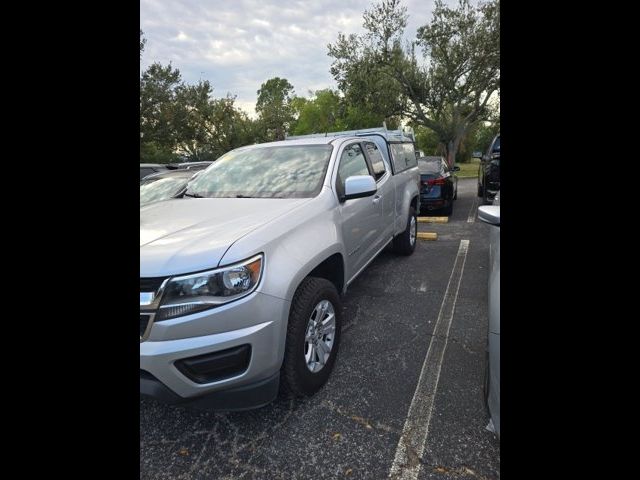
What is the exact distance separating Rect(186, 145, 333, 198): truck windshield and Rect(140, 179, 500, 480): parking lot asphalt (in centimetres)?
138

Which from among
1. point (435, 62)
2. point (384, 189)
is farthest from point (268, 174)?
point (435, 62)

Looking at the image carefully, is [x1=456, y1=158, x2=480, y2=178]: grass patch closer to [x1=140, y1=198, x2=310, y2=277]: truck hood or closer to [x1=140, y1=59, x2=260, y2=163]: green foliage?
[x1=140, y1=59, x2=260, y2=163]: green foliage

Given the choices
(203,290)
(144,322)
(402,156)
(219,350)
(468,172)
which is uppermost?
(468,172)

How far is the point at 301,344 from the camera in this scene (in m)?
2.24

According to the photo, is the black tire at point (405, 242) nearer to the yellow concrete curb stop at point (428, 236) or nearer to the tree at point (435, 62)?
the yellow concrete curb stop at point (428, 236)

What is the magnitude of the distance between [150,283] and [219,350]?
1.56 feet

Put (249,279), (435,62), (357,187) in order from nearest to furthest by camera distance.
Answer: (249,279), (357,187), (435,62)

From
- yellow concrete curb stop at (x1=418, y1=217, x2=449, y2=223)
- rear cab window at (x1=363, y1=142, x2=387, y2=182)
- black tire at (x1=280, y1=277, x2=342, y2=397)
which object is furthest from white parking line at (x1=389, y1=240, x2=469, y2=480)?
yellow concrete curb stop at (x1=418, y1=217, x2=449, y2=223)

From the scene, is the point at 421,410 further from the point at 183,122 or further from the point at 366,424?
the point at 183,122

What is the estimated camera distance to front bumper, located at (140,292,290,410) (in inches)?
71.9

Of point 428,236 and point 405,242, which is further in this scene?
point 428,236

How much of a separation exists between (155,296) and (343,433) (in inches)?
51.1

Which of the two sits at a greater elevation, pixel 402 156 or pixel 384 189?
pixel 402 156

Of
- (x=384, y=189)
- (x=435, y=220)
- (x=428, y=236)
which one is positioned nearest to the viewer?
(x=384, y=189)
